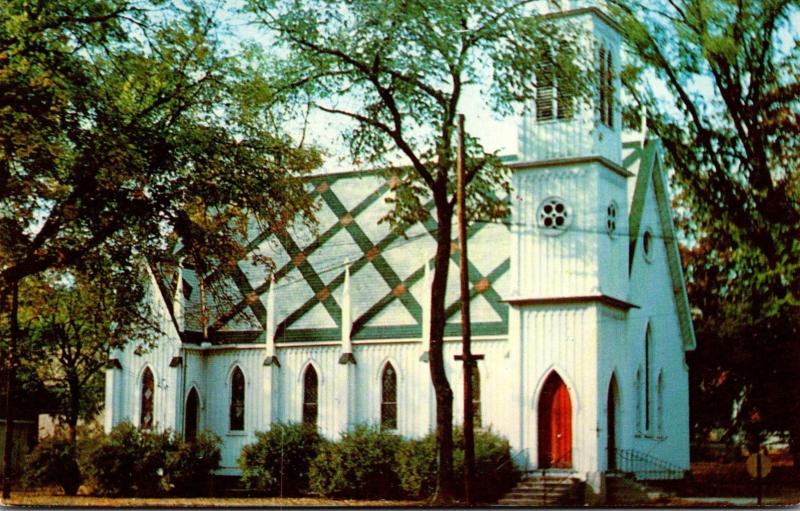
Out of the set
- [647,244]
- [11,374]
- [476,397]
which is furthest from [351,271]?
[11,374]

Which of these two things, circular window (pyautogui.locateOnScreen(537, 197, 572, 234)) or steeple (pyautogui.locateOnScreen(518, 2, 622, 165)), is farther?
circular window (pyautogui.locateOnScreen(537, 197, 572, 234))

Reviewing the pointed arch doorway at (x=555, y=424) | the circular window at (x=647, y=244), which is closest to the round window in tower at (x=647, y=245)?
the circular window at (x=647, y=244)

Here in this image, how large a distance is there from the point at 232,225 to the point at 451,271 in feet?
6.26

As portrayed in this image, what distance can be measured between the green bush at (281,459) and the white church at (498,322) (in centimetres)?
11

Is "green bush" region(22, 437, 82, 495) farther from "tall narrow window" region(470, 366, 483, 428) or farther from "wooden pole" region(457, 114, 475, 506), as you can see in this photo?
"tall narrow window" region(470, 366, 483, 428)

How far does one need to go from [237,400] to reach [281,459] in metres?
0.54

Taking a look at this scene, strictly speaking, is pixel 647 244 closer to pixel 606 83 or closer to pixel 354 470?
pixel 606 83

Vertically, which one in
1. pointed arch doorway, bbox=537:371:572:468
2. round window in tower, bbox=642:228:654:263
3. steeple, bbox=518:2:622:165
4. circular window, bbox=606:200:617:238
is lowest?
pointed arch doorway, bbox=537:371:572:468

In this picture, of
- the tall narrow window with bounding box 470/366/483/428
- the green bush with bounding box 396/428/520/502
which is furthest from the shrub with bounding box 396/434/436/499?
the tall narrow window with bounding box 470/366/483/428

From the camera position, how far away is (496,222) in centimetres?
905

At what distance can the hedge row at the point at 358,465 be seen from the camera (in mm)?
8148

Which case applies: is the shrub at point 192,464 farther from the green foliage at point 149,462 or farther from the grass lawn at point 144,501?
the grass lawn at point 144,501

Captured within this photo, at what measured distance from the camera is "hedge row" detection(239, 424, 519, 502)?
321 inches

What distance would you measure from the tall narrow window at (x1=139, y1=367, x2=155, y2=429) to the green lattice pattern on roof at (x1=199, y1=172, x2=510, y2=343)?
0.55 metres
